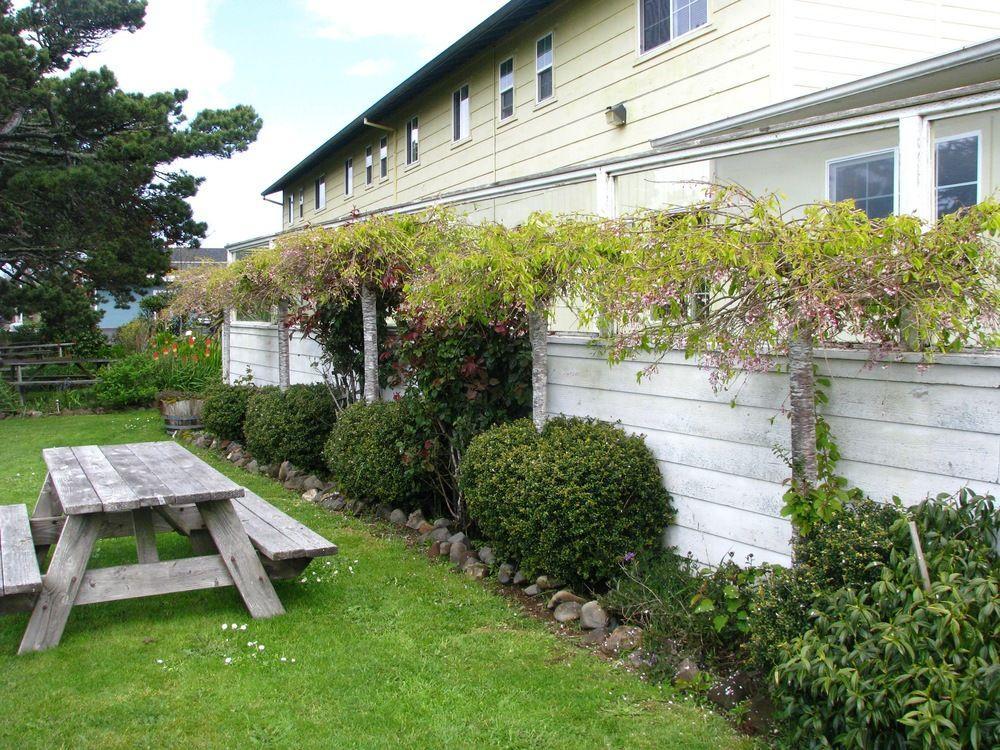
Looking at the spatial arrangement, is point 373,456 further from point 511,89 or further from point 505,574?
point 511,89

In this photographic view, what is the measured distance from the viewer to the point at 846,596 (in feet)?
10.2

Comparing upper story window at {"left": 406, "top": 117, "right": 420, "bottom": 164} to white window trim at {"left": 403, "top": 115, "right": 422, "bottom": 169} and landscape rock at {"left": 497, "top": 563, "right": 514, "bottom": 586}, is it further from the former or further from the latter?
landscape rock at {"left": 497, "top": 563, "right": 514, "bottom": 586}

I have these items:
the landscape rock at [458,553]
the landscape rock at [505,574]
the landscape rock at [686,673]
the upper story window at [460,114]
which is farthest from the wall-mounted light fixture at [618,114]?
the landscape rock at [686,673]

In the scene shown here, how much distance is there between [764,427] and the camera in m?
4.16

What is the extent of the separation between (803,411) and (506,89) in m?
9.85

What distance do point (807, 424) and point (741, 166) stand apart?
507 centimetres

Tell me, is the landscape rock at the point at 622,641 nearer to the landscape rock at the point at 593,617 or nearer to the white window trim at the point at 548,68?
the landscape rock at the point at 593,617

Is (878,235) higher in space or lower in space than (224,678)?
higher

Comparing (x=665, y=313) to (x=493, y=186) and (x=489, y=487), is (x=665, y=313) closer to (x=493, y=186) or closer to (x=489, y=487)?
(x=489, y=487)

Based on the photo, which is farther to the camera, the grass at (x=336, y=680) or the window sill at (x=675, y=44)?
the window sill at (x=675, y=44)

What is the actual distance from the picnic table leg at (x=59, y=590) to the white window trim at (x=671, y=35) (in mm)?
7093

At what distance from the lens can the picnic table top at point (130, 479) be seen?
13.8 ft

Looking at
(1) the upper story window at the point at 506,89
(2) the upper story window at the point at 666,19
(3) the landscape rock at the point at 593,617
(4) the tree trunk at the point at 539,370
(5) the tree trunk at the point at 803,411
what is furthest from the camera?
(1) the upper story window at the point at 506,89

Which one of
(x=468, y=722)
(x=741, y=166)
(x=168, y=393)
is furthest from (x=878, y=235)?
(x=168, y=393)
